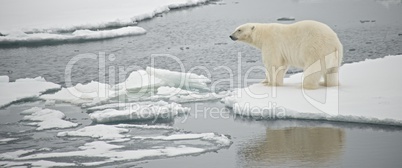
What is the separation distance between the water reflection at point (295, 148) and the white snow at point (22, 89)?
11.5 ft

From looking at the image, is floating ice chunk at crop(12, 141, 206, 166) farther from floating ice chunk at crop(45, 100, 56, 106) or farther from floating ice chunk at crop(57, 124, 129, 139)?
floating ice chunk at crop(45, 100, 56, 106)

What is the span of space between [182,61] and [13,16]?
6810mm

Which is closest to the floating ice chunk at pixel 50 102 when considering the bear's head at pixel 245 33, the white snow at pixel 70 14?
the bear's head at pixel 245 33

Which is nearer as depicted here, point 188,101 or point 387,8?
point 188,101

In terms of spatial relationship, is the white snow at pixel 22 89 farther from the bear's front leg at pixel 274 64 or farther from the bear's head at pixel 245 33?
the bear's front leg at pixel 274 64

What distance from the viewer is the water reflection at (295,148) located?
6.46 metres

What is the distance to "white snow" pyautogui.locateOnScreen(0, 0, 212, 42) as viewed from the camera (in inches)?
580

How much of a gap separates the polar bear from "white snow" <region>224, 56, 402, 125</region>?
0.16 m

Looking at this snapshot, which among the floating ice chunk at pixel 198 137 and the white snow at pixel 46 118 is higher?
the white snow at pixel 46 118

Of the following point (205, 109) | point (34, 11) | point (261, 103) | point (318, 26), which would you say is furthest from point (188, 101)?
point (34, 11)

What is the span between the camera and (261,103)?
8188mm

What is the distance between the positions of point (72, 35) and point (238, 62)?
170 inches

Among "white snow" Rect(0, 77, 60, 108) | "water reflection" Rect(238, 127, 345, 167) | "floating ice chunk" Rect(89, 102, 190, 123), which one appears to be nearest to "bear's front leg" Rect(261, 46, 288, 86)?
"floating ice chunk" Rect(89, 102, 190, 123)

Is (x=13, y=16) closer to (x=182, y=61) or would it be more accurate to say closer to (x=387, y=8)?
(x=182, y=61)
